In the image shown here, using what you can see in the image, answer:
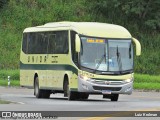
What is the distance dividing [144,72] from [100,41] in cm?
3113

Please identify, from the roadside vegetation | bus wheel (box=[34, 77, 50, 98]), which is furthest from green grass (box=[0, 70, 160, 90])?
bus wheel (box=[34, 77, 50, 98])

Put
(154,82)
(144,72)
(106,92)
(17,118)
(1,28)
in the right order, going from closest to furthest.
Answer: (17,118)
(106,92)
(154,82)
(144,72)
(1,28)

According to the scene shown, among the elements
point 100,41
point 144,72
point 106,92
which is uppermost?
point 100,41

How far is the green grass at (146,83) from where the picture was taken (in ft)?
163

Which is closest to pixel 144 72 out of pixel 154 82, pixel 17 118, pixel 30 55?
pixel 154 82

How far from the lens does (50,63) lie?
35219mm

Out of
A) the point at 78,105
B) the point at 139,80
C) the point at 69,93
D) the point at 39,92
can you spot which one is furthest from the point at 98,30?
the point at 139,80

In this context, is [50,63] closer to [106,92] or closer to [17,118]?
[106,92]

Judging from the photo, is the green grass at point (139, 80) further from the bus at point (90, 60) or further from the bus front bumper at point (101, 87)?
the bus front bumper at point (101, 87)

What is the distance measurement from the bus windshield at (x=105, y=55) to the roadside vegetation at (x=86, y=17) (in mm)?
30491

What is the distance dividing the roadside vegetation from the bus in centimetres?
2906

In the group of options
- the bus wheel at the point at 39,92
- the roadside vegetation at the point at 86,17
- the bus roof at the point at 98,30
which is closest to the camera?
the bus roof at the point at 98,30

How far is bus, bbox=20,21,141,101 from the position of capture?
32094mm

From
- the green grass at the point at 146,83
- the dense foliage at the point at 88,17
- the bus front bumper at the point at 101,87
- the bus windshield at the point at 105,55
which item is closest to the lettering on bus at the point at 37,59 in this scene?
the bus windshield at the point at 105,55
